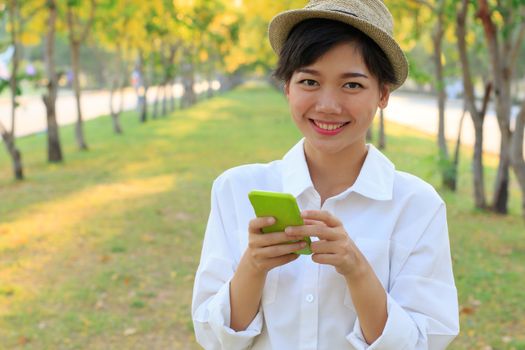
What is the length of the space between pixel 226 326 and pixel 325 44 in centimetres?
77

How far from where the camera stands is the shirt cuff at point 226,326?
1.72m

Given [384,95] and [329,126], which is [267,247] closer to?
[329,126]

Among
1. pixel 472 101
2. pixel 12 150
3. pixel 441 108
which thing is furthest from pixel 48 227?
pixel 441 108

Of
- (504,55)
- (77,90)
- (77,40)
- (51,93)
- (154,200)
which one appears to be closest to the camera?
(504,55)

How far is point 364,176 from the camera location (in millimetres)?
Result: 1812

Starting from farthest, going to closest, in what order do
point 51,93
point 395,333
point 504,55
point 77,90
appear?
1. point 77,90
2. point 51,93
3. point 504,55
4. point 395,333

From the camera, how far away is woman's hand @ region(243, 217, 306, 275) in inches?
60.9

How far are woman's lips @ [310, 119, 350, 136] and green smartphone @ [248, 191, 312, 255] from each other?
0.33 m

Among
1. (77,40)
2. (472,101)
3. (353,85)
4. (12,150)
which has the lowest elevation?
(12,150)

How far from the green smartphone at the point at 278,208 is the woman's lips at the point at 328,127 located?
0.33m

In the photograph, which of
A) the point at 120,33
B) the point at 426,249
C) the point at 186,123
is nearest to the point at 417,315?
the point at 426,249

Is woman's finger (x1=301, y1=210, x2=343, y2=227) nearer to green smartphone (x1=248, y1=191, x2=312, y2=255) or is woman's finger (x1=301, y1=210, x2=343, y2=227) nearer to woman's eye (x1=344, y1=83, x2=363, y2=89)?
green smartphone (x1=248, y1=191, x2=312, y2=255)

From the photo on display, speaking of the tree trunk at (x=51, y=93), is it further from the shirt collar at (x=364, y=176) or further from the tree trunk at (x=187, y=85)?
the tree trunk at (x=187, y=85)

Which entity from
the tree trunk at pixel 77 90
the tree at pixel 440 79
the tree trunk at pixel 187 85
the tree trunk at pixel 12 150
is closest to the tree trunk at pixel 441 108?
the tree at pixel 440 79
